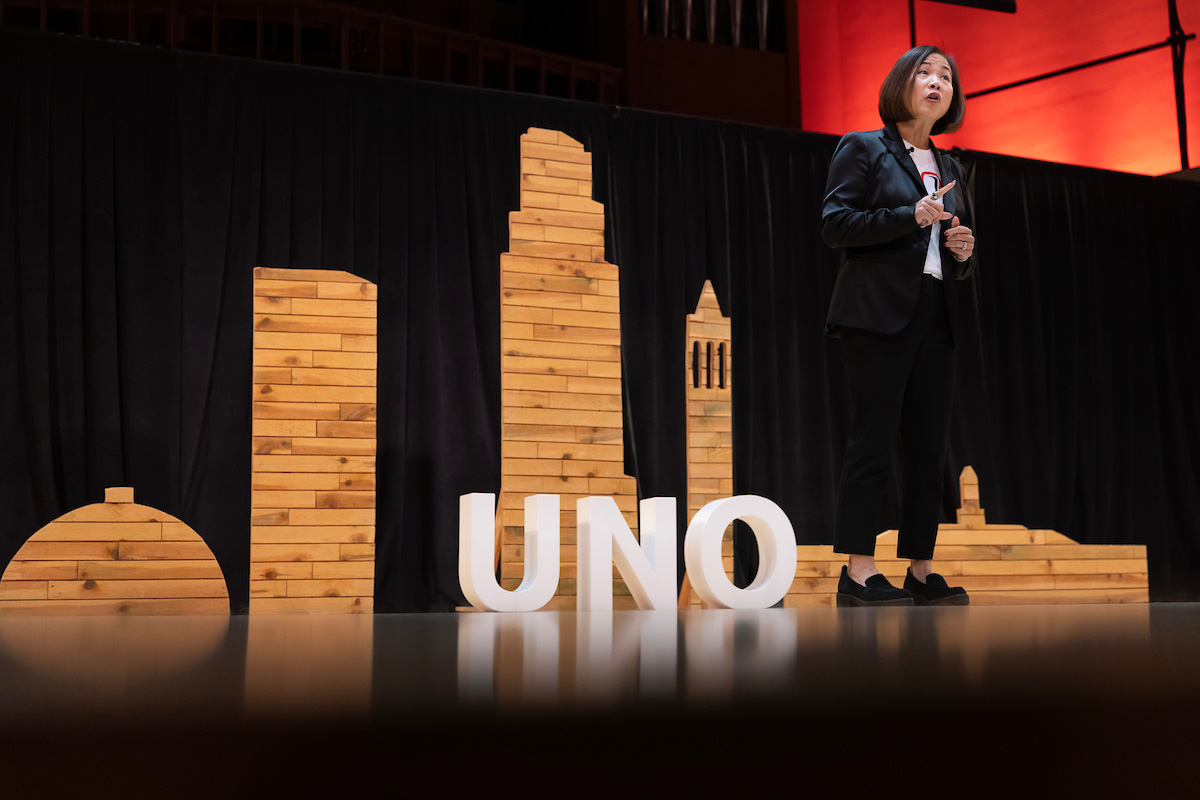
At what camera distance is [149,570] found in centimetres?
396

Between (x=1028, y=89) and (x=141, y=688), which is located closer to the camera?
(x=141, y=688)

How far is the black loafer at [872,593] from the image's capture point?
1.95m

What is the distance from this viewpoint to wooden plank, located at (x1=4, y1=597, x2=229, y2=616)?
3.77 metres

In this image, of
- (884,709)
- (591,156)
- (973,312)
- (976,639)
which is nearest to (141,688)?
(884,709)

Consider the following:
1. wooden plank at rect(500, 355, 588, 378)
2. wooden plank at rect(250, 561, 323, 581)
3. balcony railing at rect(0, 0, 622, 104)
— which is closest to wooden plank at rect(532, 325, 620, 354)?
wooden plank at rect(500, 355, 588, 378)

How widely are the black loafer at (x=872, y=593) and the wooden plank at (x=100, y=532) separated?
116 inches

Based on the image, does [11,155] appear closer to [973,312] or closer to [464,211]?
[464,211]

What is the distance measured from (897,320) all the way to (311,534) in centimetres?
290

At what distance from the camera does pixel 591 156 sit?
4.82 metres

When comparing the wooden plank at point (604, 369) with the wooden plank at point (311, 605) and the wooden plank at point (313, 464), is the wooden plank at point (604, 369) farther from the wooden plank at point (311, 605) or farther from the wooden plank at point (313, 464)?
the wooden plank at point (311, 605)

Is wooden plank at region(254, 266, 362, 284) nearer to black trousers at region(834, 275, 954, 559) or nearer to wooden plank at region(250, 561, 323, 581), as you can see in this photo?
wooden plank at region(250, 561, 323, 581)

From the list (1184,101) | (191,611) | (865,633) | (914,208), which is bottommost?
(191,611)

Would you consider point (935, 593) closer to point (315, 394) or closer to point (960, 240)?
point (960, 240)

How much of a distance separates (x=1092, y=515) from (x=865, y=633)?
4994 mm
